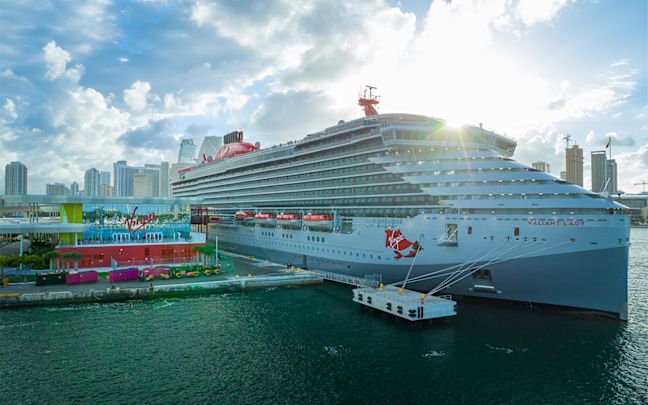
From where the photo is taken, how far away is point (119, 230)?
46969 millimetres

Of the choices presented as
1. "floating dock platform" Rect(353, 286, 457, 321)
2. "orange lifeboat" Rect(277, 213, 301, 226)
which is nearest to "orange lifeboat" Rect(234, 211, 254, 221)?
"orange lifeboat" Rect(277, 213, 301, 226)

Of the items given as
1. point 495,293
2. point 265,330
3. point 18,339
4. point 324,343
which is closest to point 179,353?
point 265,330

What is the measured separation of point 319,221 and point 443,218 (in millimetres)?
13400

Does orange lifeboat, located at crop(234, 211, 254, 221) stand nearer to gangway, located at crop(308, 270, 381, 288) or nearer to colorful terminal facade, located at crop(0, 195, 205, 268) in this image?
colorful terminal facade, located at crop(0, 195, 205, 268)

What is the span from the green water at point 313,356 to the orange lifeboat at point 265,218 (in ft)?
62.9

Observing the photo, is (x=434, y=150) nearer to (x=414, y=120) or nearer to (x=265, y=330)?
(x=414, y=120)

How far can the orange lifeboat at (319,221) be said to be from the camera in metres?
39.8

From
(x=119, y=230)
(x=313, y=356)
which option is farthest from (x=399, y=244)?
(x=119, y=230)

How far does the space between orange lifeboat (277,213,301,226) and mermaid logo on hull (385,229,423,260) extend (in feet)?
44.2

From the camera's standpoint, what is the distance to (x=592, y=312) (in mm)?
27188

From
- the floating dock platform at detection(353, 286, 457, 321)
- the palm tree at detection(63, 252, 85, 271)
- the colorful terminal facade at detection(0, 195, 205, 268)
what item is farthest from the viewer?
the colorful terminal facade at detection(0, 195, 205, 268)

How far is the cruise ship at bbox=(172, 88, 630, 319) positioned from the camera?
86.9 feet

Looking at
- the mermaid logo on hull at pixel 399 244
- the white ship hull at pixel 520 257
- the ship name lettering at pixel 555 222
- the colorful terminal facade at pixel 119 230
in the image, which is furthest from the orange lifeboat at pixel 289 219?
the ship name lettering at pixel 555 222

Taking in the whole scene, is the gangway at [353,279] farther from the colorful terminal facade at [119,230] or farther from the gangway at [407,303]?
the colorful terminal facade at [119,230]
